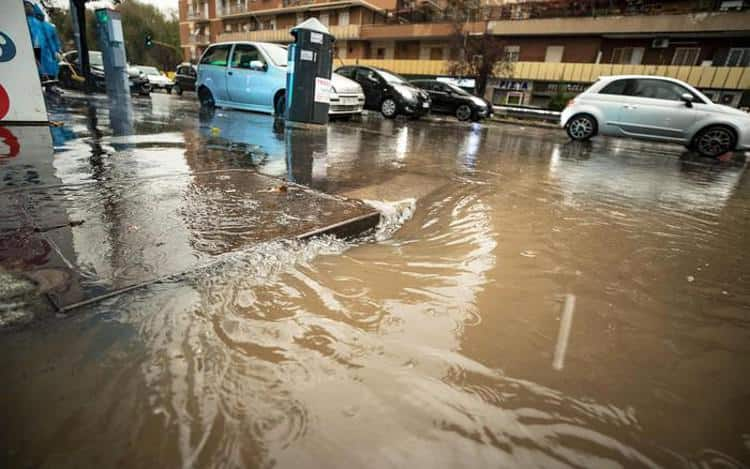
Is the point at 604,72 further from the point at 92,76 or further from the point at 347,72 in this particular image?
the point at 92,76

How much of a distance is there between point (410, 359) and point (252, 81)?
9.15 meters

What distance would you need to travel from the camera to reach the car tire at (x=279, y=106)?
29.3ft

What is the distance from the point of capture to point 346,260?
2.41 m

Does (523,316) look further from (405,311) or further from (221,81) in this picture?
(221,81)

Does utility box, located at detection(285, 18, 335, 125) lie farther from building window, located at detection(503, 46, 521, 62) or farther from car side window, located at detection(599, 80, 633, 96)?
building window, located at detection(503, 46, 521, 62)

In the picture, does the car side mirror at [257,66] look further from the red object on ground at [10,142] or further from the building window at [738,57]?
the building window at [738,57]

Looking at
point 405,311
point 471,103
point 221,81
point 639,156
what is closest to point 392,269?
point 405,311

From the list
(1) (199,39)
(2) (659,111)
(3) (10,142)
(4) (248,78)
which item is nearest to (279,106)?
(4) (248,78)

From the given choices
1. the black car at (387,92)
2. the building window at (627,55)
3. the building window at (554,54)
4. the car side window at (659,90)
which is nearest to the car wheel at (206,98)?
the black car at (387,92)

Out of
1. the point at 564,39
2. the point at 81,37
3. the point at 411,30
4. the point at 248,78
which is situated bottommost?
the point at 248,78

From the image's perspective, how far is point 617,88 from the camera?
8945 mm

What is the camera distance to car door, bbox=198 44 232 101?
9531 mm

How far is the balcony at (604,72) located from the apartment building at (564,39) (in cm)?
5

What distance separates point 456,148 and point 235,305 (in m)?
6.36
